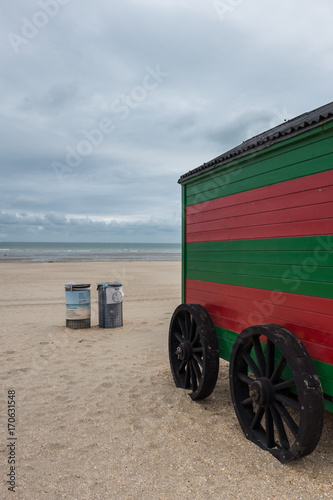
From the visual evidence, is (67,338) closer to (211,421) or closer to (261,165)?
(211,421)

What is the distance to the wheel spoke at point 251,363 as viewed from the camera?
11.1 ft

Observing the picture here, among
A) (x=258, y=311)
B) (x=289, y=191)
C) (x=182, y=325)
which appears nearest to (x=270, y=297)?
(x=258, y=311)

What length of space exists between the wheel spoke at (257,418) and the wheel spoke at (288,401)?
27cm

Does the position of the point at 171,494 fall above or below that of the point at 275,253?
below

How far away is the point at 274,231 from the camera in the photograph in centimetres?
A: 342

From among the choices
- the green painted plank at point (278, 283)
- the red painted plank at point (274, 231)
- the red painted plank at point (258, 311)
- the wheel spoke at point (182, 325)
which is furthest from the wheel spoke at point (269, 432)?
the wheel spoke at point (182, 325)

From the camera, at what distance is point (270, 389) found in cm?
316

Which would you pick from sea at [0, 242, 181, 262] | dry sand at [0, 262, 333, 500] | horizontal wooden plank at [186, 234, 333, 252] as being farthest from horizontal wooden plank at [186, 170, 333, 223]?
sea at [0, 242, 181, 262]

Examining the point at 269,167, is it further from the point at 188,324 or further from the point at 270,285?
the point at 188,324

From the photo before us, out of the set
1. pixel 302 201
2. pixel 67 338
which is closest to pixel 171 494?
pixel 302 201

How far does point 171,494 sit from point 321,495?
1056mm

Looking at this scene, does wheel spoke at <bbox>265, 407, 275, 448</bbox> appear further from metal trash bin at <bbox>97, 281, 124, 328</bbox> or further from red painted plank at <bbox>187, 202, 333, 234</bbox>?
metal trash bin at <bbox>97, 281, 124, 328</bbox>

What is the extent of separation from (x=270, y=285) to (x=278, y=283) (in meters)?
0.12

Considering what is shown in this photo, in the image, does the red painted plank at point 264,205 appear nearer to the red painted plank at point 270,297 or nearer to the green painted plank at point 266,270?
the green painted plank at point 266,270
